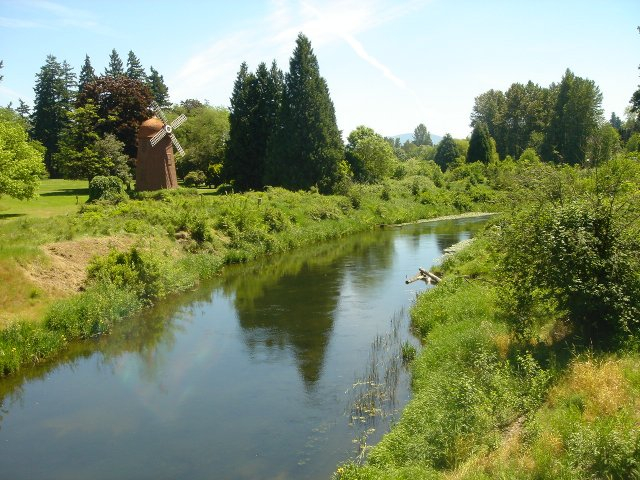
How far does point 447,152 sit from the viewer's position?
324 feet

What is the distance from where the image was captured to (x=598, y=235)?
13.0 metres

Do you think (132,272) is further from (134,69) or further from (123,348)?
(134,69)

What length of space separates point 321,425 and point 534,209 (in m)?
7.93

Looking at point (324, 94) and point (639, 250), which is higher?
point (324, 94)

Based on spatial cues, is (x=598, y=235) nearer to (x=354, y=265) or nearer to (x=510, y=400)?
(x=510, y=400)

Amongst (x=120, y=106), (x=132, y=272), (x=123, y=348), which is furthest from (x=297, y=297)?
(x=120, y=106)

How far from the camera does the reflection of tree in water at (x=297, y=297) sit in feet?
62.1

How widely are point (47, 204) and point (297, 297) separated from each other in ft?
95.5

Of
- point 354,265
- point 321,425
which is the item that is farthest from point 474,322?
point 354,265

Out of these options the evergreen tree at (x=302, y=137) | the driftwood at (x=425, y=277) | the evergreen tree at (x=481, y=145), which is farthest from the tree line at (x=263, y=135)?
the driftwood at (x=425, y=277)

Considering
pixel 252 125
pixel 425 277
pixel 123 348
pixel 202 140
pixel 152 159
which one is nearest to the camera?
pixel 123 348

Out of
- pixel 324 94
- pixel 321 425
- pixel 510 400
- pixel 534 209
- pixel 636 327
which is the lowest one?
pixel 321 425

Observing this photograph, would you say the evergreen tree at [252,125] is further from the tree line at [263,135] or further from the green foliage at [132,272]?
the green foliage at [132,272]

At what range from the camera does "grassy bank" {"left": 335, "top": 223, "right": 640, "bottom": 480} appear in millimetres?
8719
